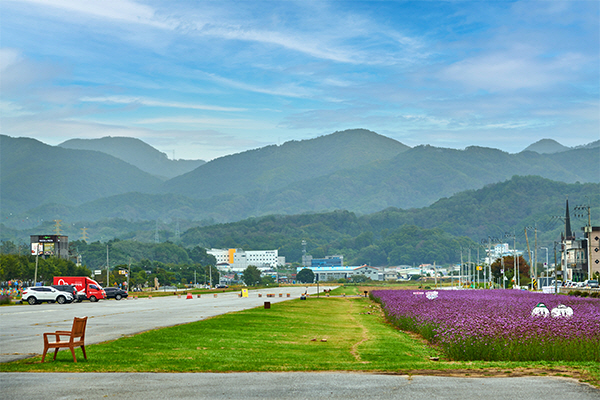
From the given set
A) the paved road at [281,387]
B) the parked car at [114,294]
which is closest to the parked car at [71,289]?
the parked car at [114,294]

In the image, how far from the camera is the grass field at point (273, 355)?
1762 cm

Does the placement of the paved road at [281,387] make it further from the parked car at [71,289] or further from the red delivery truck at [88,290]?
the red delivery truck at [88,290]

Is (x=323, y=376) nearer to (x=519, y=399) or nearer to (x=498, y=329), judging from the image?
(x=519, y=399)

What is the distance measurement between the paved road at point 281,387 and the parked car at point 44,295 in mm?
51986

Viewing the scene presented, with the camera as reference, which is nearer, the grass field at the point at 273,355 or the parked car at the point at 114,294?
the grass field at the point at 273,355

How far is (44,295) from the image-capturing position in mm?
65875

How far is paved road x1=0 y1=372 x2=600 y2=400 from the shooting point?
13930 mm

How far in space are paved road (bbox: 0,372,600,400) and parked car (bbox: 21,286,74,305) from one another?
5199 cm

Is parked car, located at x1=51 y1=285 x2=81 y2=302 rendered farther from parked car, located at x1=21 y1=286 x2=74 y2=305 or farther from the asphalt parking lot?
the asphalt parking lot

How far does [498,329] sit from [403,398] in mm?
9673

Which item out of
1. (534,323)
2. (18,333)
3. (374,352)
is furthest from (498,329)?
(18,333)

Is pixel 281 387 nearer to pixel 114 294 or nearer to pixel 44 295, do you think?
pixel 44 295

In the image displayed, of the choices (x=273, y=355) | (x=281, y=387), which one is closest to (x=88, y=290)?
(x=273, y=355)

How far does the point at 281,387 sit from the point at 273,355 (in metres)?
7.09
